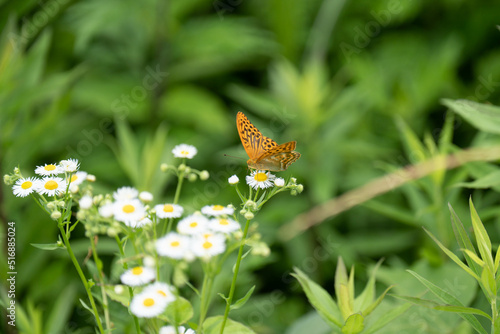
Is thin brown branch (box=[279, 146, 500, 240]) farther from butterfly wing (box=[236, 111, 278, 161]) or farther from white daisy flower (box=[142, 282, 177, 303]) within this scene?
white daisy flower (box=[142, 282, 177, 303])

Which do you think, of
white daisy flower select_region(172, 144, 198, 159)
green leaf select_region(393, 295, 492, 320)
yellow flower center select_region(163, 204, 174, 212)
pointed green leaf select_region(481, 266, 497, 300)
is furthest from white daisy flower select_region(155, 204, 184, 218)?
pointed green leaf select_region(481, 266, 497, 300)

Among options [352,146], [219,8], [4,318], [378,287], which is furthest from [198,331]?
[219,8]

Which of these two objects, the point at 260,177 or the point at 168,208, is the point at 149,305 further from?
the point at 260,177

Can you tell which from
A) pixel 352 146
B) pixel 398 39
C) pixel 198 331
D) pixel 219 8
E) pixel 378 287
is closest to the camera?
pixel 198 331

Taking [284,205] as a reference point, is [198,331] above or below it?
above

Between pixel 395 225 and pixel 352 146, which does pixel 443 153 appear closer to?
pixel 352 146

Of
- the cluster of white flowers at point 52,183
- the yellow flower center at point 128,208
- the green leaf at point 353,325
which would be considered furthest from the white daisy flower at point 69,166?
the green leaf at point 353,325

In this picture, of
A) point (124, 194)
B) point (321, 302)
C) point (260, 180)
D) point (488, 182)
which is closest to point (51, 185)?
point (124, 194)
